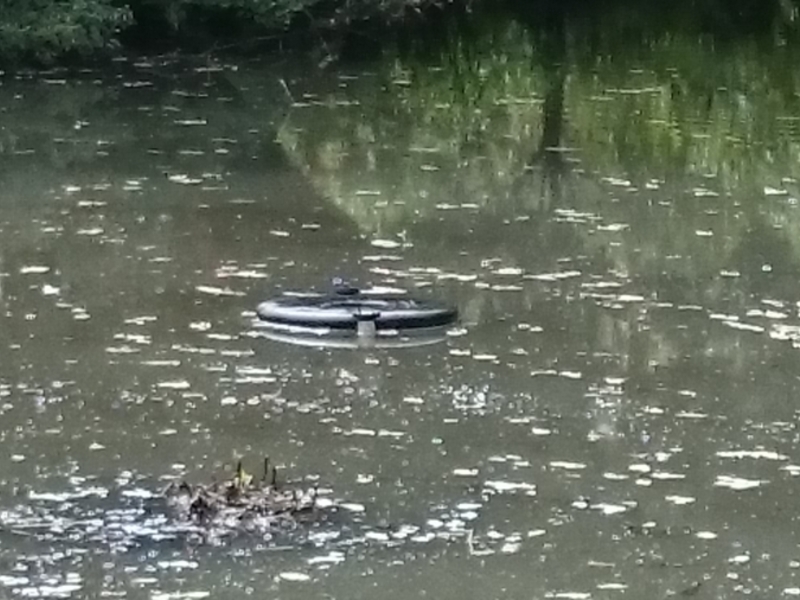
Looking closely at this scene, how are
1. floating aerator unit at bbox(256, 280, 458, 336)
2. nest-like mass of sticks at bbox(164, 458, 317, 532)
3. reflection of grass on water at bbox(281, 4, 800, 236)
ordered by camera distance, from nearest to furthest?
nest-like mass of sticks at bbox(164, 458, 317, 532), floating aerator unit at bbox(256, 280, 458, 336), reflection of grass on water at bbox(281, 4, 800, 236)

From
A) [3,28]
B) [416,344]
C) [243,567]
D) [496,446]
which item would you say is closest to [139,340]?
[416,344]

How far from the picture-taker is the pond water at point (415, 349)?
21.1 ft

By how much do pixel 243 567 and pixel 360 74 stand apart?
478 inches

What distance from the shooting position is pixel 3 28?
17.5 meters

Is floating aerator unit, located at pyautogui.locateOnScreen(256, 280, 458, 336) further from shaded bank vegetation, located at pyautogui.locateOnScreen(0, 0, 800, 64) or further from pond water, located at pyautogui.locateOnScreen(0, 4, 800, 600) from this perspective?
shaded bank vegetation, located at pyautogui.locateOnScreen(0, 0, 800, 64)

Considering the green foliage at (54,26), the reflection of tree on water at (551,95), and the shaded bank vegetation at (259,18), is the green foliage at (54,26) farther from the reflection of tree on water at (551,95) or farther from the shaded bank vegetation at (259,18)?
the reflection of tree on water at (551,95)

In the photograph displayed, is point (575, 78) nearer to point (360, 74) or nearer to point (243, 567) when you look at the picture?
point (360, 74)

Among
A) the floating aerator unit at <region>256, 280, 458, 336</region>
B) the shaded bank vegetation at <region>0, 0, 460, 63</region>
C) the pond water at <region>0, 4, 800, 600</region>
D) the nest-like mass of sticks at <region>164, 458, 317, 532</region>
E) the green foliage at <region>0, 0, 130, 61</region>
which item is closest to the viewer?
the pond water at <region>0, 4, 800, 600</region>

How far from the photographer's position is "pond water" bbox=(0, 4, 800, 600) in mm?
6430

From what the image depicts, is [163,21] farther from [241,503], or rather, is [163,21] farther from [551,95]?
[241,503]

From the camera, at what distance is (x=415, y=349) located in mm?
8758

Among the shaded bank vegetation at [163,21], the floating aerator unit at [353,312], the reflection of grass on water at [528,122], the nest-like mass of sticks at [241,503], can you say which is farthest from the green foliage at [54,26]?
the nest-like mass of sticks at [241,503]

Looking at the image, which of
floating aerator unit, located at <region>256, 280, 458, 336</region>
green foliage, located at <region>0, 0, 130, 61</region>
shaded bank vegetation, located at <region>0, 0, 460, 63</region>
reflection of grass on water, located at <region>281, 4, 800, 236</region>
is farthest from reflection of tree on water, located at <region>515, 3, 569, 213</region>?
green foliage, located at <region>0, 0, 130, 61</region>

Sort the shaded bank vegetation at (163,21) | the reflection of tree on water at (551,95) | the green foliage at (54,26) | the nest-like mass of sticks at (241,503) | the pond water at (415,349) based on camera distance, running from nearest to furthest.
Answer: the pond water at (415,349)
the nest-like mass of sticks at (241,503)
the reflection of tree on water at (551,95)
the green foliage at (54,26)
the shaded bank vegetation at (163,21)
